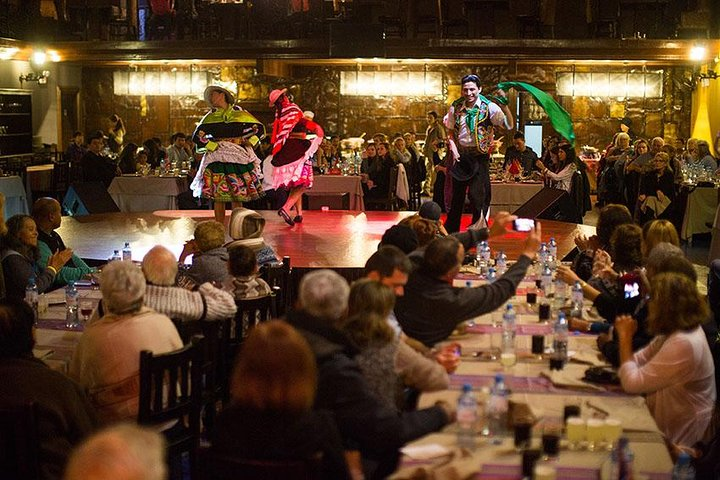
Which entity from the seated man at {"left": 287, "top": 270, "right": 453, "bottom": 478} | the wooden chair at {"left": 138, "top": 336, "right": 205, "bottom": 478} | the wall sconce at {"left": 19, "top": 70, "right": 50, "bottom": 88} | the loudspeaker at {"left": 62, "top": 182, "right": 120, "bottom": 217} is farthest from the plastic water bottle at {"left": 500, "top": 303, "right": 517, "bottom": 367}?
the wall sconce at {"left": 19, "top": 70, "right": 50, "bottom": 88}

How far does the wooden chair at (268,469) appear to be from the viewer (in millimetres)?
2754

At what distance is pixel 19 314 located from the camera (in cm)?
368

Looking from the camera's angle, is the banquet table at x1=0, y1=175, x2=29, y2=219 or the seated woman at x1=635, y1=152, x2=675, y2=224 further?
the banquet table at x1=0, y1=175, x2=29, y2=219

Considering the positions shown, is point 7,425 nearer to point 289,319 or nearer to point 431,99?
point 289,319

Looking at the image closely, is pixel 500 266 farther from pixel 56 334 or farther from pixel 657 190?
pixel 657 190

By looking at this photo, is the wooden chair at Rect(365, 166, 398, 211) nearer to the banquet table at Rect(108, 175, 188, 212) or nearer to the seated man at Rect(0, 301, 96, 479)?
the banquet table at Rect(108, 175, 188, 212)

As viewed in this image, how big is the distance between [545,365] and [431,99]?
16526 millimetres

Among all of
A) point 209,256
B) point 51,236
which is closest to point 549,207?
point 51,236

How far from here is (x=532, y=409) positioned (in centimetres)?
371

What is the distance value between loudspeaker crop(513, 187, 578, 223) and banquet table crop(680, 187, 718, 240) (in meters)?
1.40

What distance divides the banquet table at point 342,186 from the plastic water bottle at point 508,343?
1005 cm

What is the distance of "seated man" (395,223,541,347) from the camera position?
15.5 ft

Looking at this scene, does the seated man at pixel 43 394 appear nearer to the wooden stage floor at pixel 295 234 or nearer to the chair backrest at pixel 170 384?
the chair backrest at pixel 170 384

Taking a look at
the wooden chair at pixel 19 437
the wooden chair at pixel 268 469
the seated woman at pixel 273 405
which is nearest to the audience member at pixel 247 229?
the wooden chair at pixel 19 437
